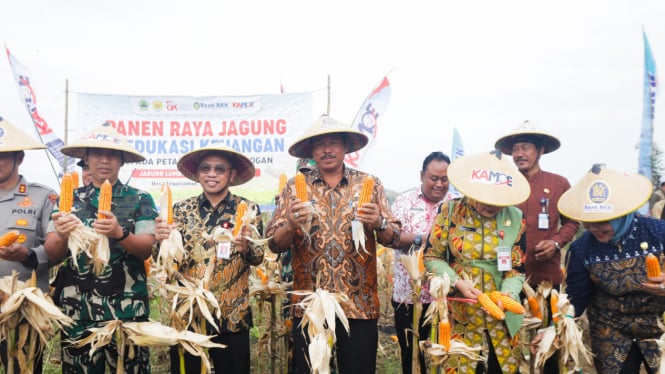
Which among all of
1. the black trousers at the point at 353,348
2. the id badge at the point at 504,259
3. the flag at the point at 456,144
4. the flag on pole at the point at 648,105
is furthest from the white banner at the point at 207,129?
the flag on pole at the point at 648,105

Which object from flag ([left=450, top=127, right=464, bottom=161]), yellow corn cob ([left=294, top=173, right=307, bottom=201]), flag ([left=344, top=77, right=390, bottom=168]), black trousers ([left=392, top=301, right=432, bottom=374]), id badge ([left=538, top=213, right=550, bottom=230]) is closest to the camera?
yellow corn cob ([left=294, top=173, right=307, bottom=201])

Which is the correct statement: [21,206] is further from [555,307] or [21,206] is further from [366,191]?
[555,307]

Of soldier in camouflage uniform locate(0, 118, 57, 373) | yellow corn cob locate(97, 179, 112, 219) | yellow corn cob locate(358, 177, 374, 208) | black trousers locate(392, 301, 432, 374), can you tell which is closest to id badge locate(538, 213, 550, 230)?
black trousers locate(392, 301, 432, 374)

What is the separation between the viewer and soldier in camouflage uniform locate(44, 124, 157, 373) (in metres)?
3.37

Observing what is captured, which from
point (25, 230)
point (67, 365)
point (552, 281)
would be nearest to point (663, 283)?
point (552, 281)

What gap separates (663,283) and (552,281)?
1.20 meters

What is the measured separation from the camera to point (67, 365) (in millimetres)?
3387

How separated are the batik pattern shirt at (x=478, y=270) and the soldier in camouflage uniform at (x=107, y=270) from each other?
6.96ft

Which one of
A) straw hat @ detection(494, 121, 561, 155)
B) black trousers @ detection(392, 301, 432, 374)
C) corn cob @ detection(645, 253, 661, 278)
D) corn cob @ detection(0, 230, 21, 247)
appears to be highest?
straw hat @ detection(494, 121, 561, 155)

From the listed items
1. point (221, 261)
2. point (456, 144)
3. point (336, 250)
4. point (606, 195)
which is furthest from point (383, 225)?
point (456, 144)

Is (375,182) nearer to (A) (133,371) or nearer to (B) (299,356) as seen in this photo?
(B) (299,356)

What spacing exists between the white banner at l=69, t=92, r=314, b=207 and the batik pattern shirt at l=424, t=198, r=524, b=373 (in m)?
8.19

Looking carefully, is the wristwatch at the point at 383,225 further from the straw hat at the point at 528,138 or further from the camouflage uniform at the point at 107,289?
the straw hat at the point at 528,138

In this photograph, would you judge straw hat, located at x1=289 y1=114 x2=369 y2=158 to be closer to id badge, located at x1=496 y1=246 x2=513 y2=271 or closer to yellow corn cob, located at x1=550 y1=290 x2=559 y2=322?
id badge, located at x1=496 y1=246 x2=513 y2=271
